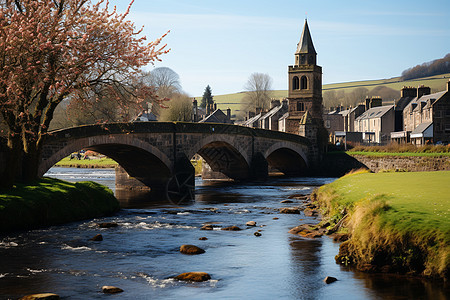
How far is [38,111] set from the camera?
79.9 ft

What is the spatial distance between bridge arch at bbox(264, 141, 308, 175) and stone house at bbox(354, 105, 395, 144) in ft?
67.1

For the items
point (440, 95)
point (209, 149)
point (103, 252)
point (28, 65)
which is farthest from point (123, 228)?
point (440, 95)

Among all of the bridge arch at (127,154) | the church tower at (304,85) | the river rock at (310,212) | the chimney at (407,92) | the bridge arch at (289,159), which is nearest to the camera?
the river rock at (310,212)

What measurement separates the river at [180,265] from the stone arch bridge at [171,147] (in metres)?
9.79

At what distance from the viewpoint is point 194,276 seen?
14453 mm

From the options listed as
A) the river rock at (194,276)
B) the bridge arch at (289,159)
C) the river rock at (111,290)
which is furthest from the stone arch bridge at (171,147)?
the river rock at (111,290)

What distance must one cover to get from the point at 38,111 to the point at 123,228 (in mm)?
6487

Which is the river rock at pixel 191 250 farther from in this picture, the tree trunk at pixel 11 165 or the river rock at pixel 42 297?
the tree trunk at pixel 11 165

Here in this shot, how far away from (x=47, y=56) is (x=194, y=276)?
47.2 ft

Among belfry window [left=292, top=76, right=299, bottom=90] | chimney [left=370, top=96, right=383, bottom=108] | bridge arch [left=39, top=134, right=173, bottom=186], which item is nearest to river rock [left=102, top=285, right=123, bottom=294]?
bridge arch [left=39, top=134, right=173, bottom=186]

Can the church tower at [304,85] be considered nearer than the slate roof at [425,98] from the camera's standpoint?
No

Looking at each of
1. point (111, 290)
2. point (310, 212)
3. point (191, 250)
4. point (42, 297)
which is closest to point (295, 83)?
point (310, 212)

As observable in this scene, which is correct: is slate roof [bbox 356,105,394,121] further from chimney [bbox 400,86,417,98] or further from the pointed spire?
the pointed spire

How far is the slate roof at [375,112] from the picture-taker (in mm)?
92875
